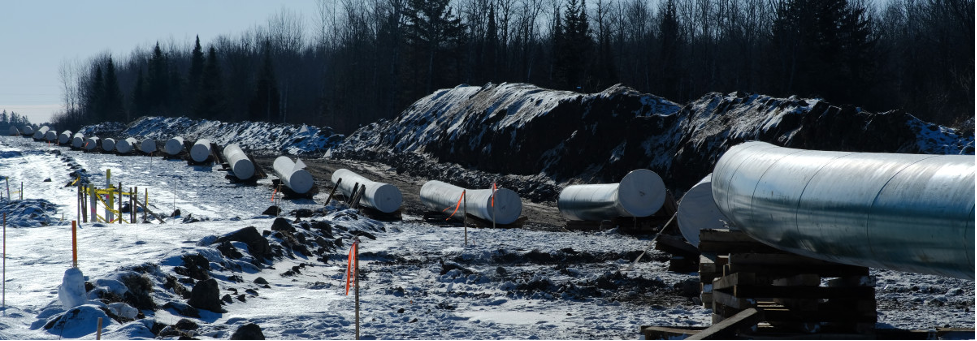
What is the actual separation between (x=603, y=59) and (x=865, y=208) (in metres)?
60.1

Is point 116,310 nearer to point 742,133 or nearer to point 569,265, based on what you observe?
point 569,265

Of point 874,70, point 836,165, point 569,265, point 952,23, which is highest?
point 952,23

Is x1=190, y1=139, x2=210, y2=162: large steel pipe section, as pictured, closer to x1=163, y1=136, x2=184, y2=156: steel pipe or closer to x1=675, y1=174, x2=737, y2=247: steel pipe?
x1=163, y1=136, x2=184, y2=156: steel pipe

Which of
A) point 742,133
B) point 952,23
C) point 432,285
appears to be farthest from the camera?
point 952,23

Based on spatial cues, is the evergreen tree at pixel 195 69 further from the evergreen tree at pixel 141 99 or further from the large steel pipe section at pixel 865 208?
the large steel pipe section at pixel 865 208

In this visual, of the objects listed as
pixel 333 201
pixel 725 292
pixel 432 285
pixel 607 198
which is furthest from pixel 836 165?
pixel 333 201

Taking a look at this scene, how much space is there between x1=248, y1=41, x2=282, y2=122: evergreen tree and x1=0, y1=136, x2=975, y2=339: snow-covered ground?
69.2 meters

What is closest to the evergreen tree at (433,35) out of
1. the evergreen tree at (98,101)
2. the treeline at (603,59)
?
the treeline at (603,59)

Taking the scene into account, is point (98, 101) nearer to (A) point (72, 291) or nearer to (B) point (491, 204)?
(B) point (491, 204)

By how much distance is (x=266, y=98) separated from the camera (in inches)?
3430

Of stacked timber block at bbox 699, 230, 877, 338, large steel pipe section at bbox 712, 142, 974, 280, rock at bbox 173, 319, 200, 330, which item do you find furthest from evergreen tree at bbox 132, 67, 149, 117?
stacked timber block at bbox 699, 230, 877, 338

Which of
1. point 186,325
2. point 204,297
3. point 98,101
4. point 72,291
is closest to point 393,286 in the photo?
point 204,297

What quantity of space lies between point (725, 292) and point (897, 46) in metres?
63.7

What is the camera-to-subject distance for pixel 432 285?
12.5 m
